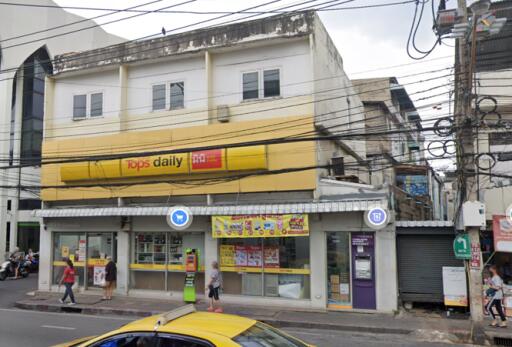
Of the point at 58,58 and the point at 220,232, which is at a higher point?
the point at 58,58

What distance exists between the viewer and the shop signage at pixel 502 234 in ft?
44.0

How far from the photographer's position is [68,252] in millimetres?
19000

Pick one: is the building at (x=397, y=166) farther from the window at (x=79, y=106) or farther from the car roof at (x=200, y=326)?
the car roof at (x=200, y=326)

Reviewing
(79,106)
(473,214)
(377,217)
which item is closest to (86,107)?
(79,106)

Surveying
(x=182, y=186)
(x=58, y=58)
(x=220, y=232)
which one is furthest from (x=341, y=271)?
(x=58, y=58)

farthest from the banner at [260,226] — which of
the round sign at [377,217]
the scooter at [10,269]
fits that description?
the scooter at [10,269]

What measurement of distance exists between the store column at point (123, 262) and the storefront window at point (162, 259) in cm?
21

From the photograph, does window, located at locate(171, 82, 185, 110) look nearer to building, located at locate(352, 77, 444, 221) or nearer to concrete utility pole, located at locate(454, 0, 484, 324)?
building, located at locate(352, 77, 444, 221)

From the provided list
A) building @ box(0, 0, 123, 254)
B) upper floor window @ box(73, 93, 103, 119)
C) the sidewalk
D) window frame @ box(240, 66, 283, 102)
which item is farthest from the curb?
building @ box(0, 0, 123, 254)

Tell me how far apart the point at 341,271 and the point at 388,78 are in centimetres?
1883

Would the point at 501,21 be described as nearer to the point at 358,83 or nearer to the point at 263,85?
the point at 263,85

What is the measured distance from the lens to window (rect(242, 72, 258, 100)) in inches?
648

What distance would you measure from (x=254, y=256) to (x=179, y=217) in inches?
116

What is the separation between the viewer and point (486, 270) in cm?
1469
